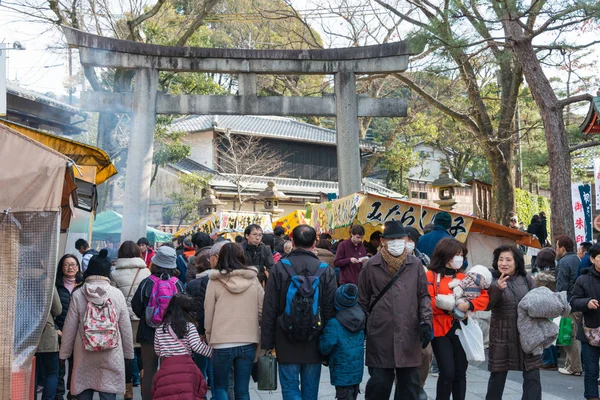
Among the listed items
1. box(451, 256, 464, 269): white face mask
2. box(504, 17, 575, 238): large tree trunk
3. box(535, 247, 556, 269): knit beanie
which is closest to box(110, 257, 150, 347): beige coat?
box(451, 256, 464, 269): white face mask

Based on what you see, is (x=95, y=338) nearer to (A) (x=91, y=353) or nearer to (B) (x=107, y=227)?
(A) (x=91, y=353)

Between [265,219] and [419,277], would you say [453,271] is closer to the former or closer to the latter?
[419,277]

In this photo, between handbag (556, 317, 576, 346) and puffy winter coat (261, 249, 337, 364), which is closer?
puffy winter coat (261, 249, 337, 364)

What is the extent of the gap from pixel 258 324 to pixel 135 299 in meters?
1.30

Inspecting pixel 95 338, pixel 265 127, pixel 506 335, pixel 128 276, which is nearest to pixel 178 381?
pixel 95 338

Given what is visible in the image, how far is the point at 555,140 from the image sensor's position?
37.6 feet

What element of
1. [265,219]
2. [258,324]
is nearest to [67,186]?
[258,324]

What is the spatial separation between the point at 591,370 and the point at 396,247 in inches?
105

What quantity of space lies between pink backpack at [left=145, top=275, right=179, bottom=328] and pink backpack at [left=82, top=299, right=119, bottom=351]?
1.47ft

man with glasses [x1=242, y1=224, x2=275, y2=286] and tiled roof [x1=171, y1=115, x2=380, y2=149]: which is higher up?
tiled roof [x1=171, y1=115, x2=380, y2=149]

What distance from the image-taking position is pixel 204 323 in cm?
596

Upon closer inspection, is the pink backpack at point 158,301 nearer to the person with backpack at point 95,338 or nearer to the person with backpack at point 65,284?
the person with backpack at point 95,338

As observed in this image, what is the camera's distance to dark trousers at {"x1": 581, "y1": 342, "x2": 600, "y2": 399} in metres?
6.46

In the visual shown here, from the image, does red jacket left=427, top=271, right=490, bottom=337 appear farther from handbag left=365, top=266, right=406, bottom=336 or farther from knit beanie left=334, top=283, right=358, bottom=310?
knit beanie left=334, top=283, right=358, bottom=310
